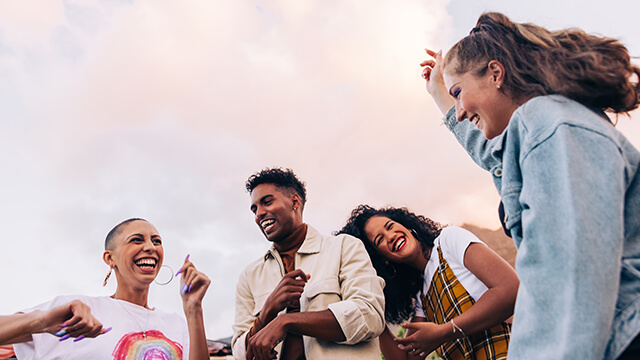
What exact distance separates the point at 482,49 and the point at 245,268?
2.55m

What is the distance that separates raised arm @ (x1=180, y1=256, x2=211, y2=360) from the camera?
3473mm

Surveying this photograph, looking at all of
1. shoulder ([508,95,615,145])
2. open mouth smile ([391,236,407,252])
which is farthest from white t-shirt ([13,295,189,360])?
shoulder ([508,95,615,145])

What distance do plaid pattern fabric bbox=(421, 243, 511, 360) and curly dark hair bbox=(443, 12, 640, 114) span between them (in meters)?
1.53

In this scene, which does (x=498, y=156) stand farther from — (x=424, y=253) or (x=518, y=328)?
(x=424, y=253)

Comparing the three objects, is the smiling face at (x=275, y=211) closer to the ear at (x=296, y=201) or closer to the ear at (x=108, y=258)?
the ear at (x=296, y=201)

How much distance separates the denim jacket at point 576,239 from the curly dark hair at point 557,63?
0.53 feet

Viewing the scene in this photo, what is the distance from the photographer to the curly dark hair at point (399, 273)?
377 centimetres

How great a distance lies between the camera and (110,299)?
12.7 feet

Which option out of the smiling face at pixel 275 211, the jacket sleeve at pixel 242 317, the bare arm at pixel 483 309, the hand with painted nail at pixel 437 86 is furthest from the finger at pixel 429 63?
the jacket sleeve at pixel 242 317

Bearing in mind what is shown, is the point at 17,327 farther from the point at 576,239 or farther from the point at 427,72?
the point at 576,239

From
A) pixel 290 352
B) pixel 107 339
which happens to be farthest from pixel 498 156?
pixel 107 339

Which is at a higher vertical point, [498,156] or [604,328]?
[498,156]

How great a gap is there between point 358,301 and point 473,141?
1232 mm

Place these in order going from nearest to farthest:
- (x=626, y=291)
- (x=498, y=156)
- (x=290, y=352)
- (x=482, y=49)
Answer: (x=626, y=291) < (x=498, y=156) < (x=482, y=49) < (x=290, y=352)
